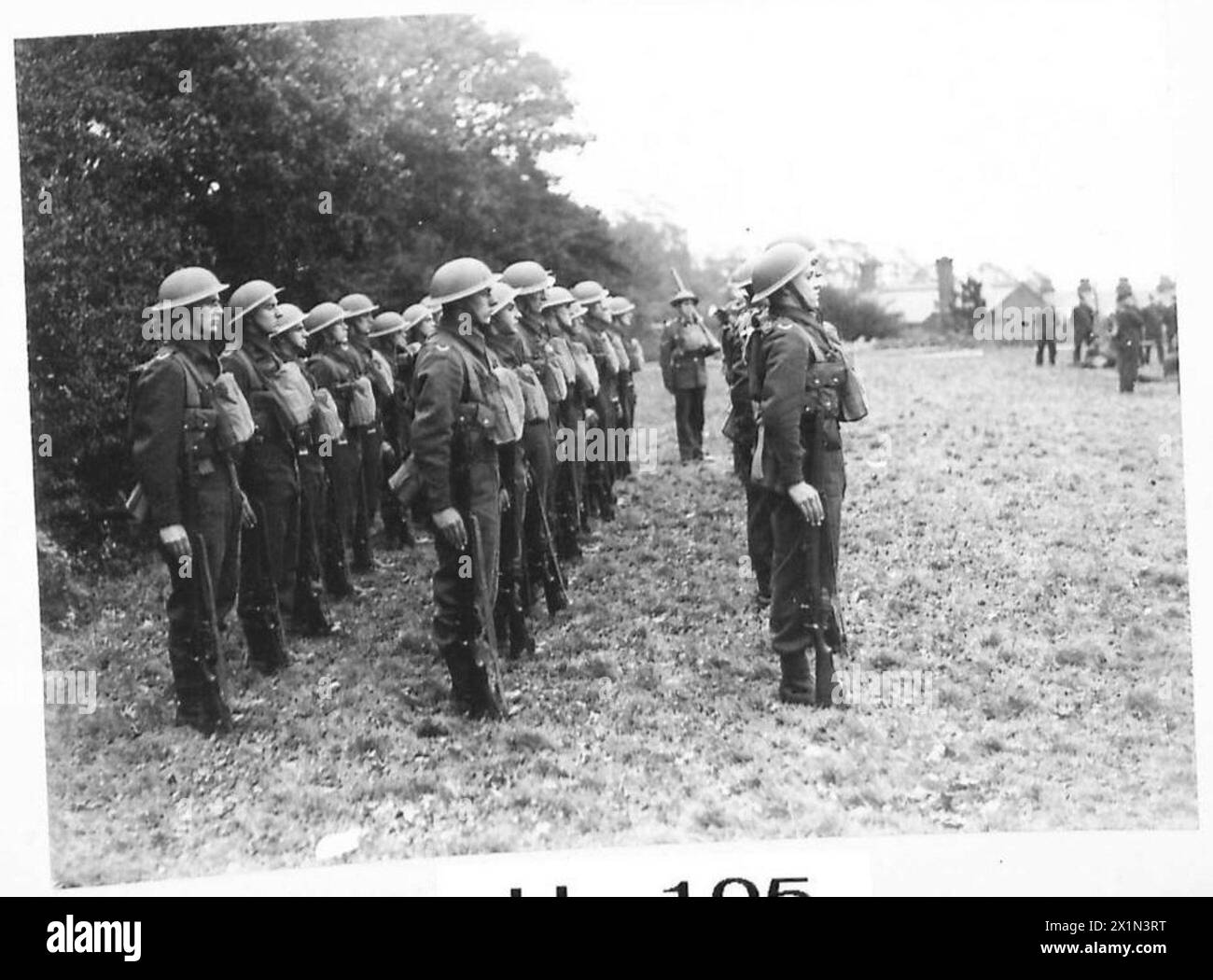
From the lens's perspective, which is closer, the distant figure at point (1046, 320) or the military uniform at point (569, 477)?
the distant figure at point (1046, 320)

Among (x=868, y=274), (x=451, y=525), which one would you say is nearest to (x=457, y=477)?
(x=451, y=525)

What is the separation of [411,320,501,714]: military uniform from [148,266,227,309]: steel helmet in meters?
0.96

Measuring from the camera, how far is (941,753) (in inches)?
238

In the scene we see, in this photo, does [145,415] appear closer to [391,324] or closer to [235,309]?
[235,309]

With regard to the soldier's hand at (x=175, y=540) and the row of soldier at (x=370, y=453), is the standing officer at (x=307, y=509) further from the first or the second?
the soldier's hand at (x=175, y=540)

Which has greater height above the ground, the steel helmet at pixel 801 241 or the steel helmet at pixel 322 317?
the steel helmet at pixel 801 241

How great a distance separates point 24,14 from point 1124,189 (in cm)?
462

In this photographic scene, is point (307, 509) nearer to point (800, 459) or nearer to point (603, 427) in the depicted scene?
point (603, 427)

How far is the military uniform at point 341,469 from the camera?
250 inches

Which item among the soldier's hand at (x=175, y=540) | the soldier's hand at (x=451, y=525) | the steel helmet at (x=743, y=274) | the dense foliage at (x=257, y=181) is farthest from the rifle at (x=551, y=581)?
the soldier's hand at (x=175, y=540)

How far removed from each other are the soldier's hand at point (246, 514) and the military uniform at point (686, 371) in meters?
1.93

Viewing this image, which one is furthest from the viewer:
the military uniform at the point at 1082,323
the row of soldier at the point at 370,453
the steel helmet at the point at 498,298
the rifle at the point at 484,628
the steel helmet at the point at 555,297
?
the steel helmet at the point at 555,297

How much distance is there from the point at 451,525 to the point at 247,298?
1.31 metres

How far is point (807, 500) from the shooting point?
226 inches
